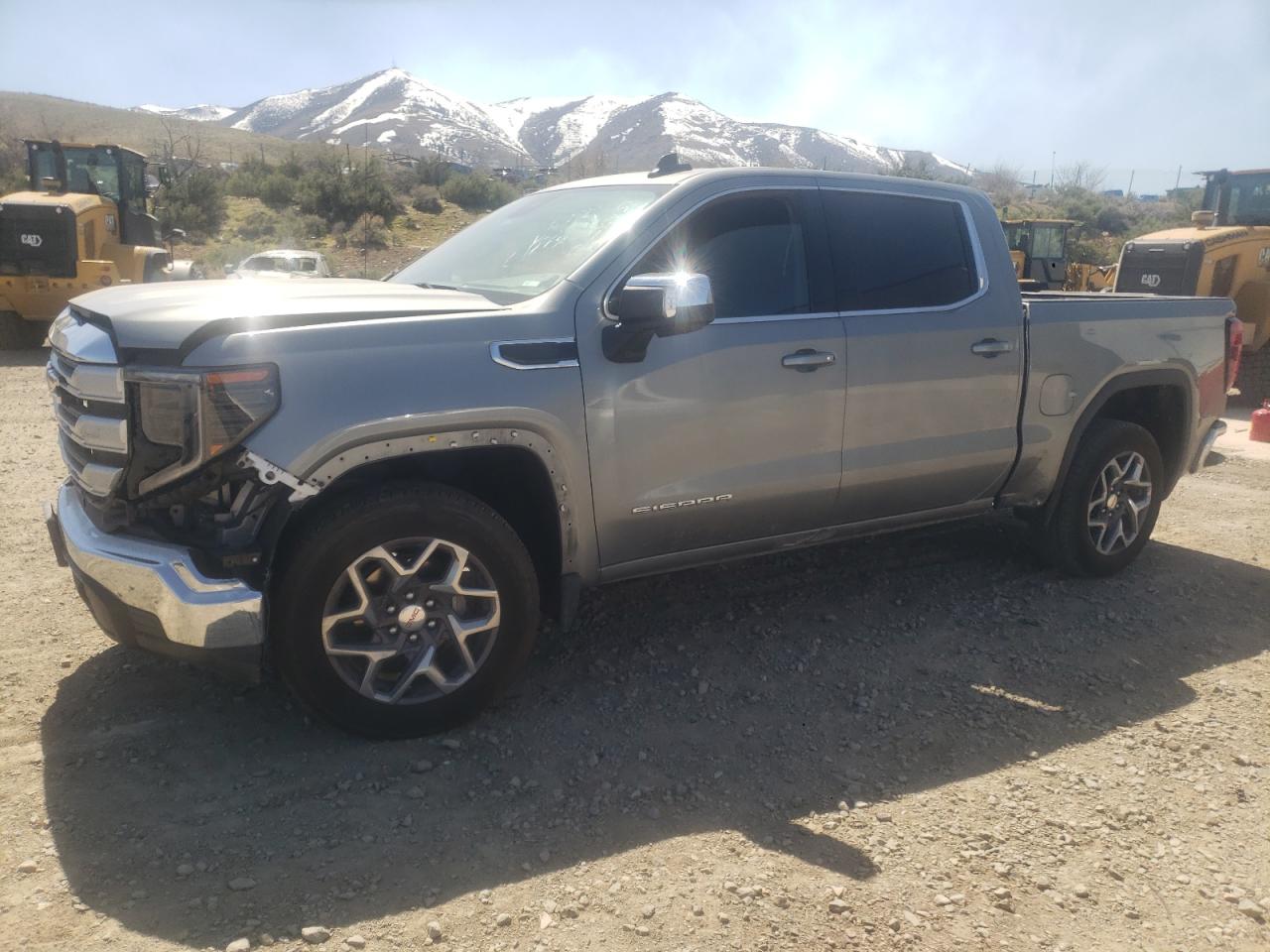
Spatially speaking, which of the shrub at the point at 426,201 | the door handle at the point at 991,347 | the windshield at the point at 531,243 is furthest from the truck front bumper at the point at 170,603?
the shrub at the point at 426,201

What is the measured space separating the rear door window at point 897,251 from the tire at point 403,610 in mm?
1886

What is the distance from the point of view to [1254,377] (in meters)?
12.2

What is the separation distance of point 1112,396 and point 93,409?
476 cm

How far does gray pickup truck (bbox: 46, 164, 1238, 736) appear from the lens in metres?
3.07

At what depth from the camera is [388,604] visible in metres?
3.35

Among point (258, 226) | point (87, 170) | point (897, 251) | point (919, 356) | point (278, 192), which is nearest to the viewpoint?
point (919, 356)

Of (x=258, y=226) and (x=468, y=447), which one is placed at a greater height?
(x=258, y=226)

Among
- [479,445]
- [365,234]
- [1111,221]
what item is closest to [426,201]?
[365,234]

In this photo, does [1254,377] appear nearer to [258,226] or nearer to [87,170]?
[87,170]

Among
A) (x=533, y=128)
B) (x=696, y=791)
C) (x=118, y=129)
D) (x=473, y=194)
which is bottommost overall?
(x=696, y=791)

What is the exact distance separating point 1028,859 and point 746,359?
198 centimetres

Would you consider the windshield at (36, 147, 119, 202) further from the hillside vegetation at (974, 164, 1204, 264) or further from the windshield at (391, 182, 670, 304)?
the hillside vegetation at (974, 164, 1204, 264)

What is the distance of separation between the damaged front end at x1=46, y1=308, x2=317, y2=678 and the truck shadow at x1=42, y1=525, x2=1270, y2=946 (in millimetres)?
482

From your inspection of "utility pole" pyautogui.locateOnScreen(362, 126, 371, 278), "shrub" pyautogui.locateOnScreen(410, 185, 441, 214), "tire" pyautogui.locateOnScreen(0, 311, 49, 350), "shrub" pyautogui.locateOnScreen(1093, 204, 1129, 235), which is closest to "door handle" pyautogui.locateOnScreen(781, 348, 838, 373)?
"tire" pyautogui.locateOnScreen(0, 311, 49, 350)
